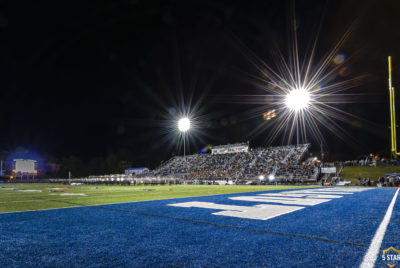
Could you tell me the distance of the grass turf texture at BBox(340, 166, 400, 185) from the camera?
32594mm

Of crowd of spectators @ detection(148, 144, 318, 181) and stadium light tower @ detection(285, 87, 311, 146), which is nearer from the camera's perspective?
crowd of spectators @ detection(148, 144, 318, 181)

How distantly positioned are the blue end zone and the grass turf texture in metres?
32.6

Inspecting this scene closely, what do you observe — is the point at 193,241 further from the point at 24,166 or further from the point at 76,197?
the point at 24,166

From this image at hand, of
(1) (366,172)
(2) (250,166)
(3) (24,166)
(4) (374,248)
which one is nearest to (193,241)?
(4) (374,248)

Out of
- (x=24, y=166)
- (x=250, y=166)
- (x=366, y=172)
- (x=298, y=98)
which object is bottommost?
(x=366, y=172)

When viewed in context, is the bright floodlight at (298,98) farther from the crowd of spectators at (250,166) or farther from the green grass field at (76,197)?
the green grass field at (76,197)

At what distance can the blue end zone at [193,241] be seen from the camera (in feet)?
9.48

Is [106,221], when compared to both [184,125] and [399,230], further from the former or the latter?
[184,125]

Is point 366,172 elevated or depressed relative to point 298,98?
depressed

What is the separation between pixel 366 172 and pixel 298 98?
788 inches

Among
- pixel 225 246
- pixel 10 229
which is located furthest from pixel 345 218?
pixel 10 229

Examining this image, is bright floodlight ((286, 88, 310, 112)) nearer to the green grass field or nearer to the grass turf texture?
the grass turf texture

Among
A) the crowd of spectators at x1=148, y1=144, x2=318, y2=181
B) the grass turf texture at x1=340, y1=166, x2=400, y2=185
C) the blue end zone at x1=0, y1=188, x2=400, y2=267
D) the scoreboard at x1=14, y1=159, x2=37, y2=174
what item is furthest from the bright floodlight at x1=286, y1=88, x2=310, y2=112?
the scoreboard at x1=14, y1=159, x2=37, y2=174

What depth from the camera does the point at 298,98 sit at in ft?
160
